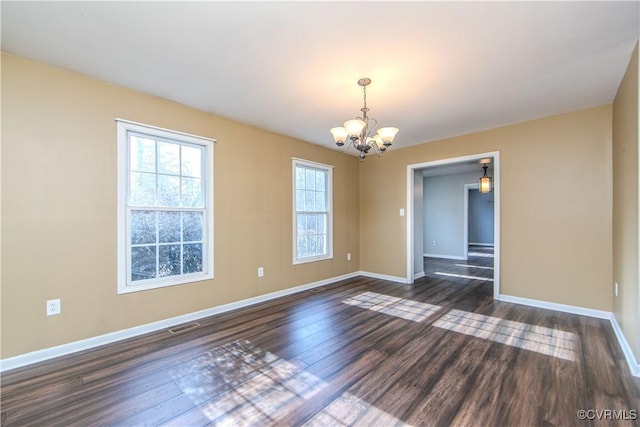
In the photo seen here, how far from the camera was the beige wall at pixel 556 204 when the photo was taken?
3281 mm

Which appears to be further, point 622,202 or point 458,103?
point 458,103

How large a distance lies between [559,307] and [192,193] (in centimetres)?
490

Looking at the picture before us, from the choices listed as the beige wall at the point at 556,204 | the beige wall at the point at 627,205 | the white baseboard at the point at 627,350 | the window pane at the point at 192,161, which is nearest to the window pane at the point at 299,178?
the window pane at the point at 192,161

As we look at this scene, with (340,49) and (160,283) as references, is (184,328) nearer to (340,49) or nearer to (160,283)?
(160,283)

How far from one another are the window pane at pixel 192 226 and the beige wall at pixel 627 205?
415 centimetres

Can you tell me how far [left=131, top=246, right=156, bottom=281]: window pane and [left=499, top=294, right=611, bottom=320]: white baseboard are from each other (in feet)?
15.2

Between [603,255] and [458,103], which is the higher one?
[458,103]

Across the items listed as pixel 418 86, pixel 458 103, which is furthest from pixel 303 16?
pixel 458 103

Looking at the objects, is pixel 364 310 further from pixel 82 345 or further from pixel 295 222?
pixel 82 345

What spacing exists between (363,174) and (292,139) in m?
1.91

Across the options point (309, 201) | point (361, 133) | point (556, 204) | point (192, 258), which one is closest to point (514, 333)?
point (556, 204)

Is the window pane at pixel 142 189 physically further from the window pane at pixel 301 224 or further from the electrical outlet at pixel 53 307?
the window pane at pixel 301 224

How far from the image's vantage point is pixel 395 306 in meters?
3.76

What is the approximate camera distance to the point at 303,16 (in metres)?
1.82
